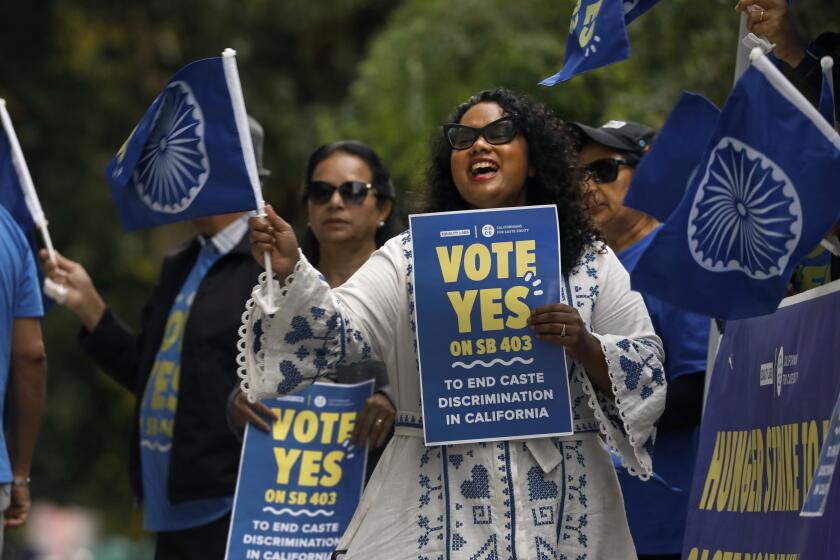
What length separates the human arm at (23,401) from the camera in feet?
22.2

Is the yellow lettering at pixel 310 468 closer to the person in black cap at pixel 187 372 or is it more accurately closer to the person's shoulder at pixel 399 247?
the person in black cap at pixel 187 372

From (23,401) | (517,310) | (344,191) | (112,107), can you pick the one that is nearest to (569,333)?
(517,310)

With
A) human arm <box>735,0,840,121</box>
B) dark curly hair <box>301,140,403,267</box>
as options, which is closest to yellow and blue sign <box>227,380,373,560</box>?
dark curly hair <box>301,140,403,267</box>

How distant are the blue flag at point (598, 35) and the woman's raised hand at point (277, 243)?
4.11 ft

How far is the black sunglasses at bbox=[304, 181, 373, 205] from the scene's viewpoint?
6.77m

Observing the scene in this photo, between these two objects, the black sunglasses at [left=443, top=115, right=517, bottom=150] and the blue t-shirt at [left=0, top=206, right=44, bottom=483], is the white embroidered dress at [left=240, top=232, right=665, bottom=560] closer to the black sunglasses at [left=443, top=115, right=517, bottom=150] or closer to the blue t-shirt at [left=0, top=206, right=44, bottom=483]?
the black sunglasses at [left=443, top=115, right=517, bottom=150]

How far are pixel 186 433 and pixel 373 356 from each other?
2130 millimetres

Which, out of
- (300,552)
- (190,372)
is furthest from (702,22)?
(300,552)

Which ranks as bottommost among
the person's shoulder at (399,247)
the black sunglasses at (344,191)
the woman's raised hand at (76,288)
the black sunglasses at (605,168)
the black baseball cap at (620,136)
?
the person's shoulder at (399,247)

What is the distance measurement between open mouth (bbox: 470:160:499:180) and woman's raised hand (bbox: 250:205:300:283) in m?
0.75

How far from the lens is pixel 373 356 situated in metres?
5.02

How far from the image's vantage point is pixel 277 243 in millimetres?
4727

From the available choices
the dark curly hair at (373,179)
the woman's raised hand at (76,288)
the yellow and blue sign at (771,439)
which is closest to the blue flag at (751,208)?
the yellow and blue sign at (771,439)

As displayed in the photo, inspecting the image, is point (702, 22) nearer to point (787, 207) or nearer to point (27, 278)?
point (27, 278)
